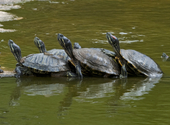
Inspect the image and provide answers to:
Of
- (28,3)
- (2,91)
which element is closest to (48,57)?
(2,91)

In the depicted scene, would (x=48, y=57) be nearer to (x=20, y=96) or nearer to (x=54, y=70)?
(x=54, y=70)

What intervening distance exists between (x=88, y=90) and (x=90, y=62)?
1072 mm

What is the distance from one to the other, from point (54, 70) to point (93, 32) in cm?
559

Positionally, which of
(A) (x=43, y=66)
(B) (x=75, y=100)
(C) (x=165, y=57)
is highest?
(A) (x=43, y=66)

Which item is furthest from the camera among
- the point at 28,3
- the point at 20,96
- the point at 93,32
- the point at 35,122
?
the point at 28,3

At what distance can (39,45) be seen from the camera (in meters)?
7.30

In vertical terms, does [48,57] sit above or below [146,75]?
above

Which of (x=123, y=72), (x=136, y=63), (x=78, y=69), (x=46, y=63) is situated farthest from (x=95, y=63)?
(x=46, y=63)

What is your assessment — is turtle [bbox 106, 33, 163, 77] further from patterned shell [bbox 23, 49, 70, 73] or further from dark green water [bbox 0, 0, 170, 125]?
patterned shell [bbox 23, 49, 70, 73]

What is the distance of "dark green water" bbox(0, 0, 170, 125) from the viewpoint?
390 cm

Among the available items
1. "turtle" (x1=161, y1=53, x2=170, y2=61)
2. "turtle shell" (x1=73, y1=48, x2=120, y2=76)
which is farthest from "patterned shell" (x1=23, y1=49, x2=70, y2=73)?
"turtle" (x1=161, y1=53, x2=170, y2=61)

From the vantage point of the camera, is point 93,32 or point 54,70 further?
point 93,32

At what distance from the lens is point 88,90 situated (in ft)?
17.7

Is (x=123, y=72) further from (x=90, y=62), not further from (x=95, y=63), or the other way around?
(x=90, y=62)
